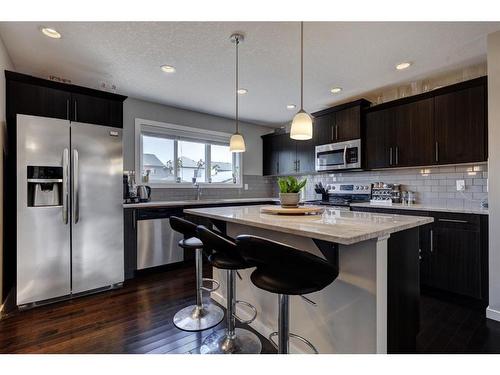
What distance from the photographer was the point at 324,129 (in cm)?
410

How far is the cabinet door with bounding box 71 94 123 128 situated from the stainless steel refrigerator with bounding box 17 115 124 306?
0.42ft

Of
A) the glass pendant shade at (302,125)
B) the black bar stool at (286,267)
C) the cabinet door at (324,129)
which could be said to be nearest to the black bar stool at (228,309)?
the black bar stool at (286,267)

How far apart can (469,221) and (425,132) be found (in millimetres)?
1151

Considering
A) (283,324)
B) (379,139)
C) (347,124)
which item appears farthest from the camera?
(347,124)

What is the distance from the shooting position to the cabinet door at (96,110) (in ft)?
A: 8.83

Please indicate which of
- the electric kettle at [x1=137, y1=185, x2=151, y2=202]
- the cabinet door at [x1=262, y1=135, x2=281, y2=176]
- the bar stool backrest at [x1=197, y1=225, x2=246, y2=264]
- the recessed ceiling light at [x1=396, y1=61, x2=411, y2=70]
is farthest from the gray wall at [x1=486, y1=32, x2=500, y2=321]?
the electric kettle at [x1=137, y1=185, x2=151, y2=202]

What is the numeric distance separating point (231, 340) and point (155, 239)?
76.1 inches

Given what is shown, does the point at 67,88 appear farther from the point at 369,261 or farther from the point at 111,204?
the point at 369,261

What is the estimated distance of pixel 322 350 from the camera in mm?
1532

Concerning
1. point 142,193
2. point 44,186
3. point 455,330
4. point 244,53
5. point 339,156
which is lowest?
point 455,330

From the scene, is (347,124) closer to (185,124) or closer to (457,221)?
(457,221)

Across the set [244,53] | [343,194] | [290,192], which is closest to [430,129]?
[343,194]

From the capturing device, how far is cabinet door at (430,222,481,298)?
236cm

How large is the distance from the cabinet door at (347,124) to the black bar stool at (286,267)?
3012mm
